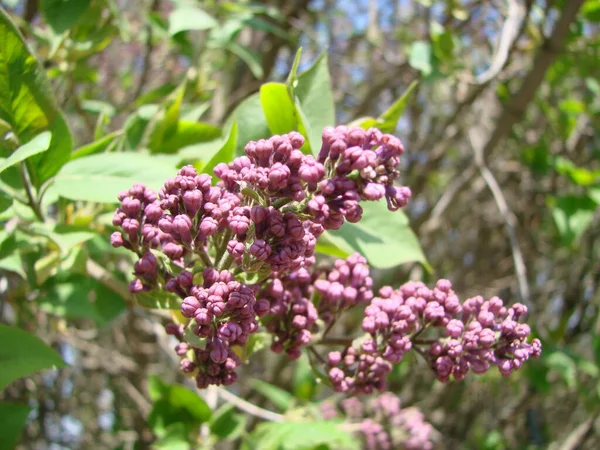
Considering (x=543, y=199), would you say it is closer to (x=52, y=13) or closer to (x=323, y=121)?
(x=323, y=121)

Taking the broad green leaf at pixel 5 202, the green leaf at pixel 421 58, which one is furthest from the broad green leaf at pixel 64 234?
the green leaf at pixel 421 58

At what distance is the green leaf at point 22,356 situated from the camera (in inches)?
46.6

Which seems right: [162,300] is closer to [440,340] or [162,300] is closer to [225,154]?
[225,154]

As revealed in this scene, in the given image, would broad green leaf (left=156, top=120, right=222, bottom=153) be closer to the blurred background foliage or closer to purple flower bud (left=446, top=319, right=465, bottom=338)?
the blurred background foliage

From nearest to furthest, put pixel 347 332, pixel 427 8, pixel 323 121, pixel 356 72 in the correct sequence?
pixel 323 121, pixel 427 8, pixel 347 332, pixel 356 72

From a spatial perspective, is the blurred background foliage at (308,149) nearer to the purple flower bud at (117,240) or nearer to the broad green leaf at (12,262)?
the broad green leaf at (12,262)

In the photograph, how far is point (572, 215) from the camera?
2725mm

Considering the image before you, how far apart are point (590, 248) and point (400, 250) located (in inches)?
98.4

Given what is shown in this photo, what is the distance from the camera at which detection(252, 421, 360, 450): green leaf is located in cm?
196

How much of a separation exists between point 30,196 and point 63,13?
2.16 feet

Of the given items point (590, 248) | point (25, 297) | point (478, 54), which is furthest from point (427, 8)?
point (25, 297)

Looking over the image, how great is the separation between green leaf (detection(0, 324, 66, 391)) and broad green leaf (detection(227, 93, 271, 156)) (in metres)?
0.59

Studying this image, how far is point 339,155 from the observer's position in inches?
36.3

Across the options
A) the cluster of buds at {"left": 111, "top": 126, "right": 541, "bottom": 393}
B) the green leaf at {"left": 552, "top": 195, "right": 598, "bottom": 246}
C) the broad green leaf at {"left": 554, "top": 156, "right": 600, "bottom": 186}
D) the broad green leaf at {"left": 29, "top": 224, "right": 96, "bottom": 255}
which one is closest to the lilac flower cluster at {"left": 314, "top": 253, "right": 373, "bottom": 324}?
the cluster of buds at {"left": 111, "top": 126, "right": 541, "bottom": 393}
